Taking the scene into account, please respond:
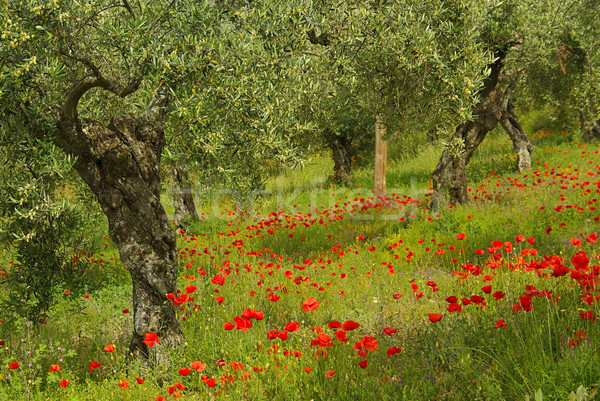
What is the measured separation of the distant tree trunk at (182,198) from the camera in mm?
13859

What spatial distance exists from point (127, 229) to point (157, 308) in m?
1.03

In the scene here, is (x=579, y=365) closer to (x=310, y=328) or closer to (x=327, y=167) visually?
(x=310, y=328)

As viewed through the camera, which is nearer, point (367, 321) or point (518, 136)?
point (367, 321)

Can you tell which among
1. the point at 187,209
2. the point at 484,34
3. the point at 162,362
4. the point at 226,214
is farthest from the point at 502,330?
the point at 226,214

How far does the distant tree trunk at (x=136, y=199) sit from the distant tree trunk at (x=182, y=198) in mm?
7993

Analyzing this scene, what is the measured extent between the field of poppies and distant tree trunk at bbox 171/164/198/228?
36.4 inches

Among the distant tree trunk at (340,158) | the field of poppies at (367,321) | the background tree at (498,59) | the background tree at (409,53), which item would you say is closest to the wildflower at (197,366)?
the field of poppies at (367,321)

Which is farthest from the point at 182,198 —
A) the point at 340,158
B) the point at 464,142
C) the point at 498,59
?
the point at 340,158

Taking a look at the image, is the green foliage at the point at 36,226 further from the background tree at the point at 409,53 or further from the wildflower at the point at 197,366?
the background tree at the point at 409,53

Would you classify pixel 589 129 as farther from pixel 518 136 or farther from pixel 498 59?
pixel 498 59

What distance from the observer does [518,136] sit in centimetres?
1848

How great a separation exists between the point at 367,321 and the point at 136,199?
3.34 m

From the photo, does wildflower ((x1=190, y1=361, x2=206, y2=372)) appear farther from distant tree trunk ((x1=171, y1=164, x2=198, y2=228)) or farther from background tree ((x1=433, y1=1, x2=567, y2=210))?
distant tree trunk ((x1=171, y1=164, x2=198, y2=228))

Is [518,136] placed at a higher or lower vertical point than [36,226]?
higher
